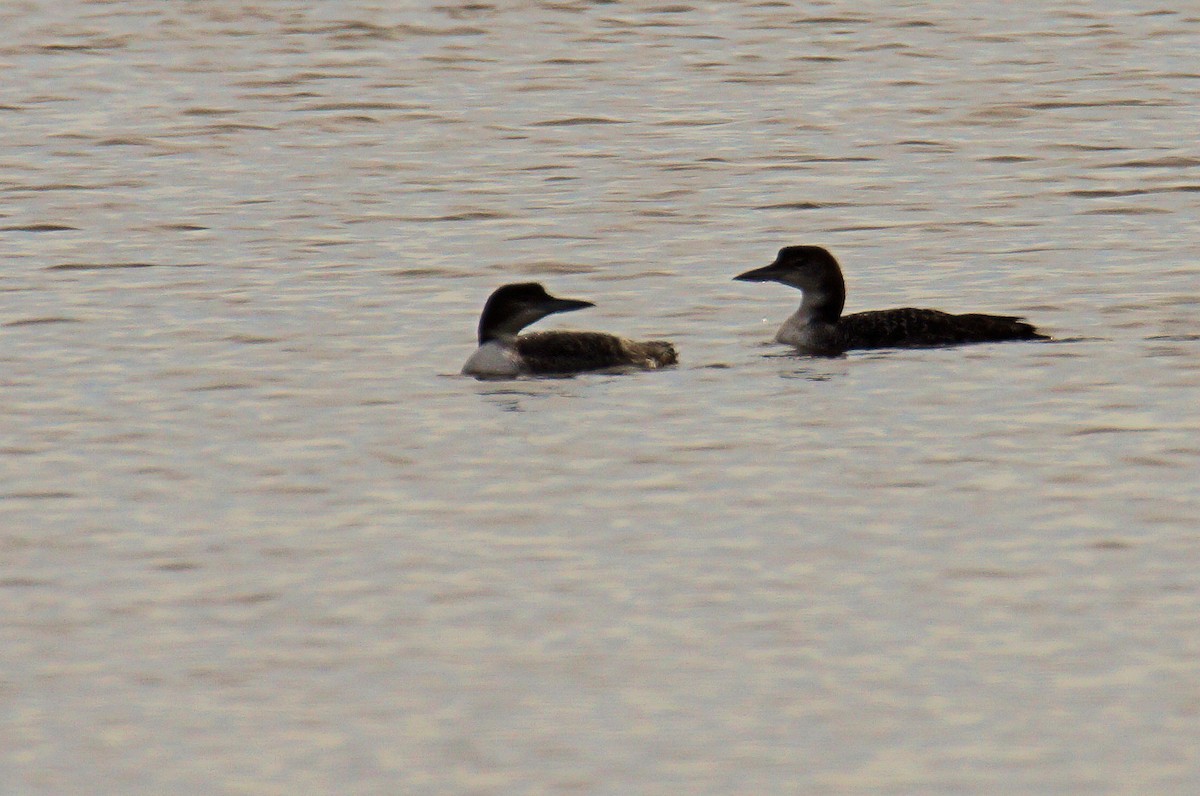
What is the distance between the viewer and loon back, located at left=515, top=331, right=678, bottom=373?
49.9 ft

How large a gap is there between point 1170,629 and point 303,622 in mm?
3391

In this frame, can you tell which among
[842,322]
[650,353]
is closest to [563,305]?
[650,353]

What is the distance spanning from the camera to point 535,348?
15.4 metres

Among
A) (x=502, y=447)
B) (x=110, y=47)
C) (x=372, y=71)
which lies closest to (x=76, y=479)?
(x=502, y=447)

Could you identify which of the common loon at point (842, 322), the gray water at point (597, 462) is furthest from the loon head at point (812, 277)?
the gray water at point (597, 462)

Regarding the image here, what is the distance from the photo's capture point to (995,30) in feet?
118

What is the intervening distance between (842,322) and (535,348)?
86.9 inches

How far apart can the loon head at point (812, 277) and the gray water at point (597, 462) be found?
462 millimetres

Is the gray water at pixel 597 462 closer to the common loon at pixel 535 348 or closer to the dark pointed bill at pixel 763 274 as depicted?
the common loon at pixel 535 348

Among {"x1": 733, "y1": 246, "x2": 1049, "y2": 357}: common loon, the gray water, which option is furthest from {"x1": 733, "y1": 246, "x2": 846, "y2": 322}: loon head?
the gray water

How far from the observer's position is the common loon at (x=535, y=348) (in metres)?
15.2

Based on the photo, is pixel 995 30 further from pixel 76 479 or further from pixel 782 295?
pixel 76 479

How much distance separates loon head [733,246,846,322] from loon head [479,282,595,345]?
5.92ft

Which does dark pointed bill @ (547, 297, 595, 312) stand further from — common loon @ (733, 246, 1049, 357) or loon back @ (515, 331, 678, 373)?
common loon @ (733, 246, 1049, 357)
